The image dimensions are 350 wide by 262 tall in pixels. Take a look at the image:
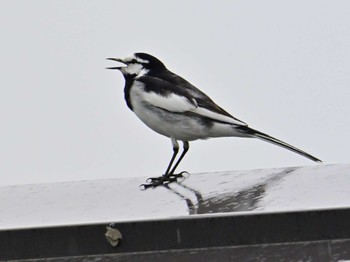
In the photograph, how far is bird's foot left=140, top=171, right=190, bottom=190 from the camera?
10100 millimetres

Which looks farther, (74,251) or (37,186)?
(37,186)

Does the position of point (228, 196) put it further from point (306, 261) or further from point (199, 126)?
point (199, 126)

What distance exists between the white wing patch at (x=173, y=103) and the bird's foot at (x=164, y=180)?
1454mm

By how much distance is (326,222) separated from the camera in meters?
7.12

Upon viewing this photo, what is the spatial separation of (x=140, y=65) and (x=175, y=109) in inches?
37.1

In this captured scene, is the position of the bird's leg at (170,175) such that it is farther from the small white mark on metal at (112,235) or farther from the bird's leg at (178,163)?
the small white mark on metal at (112,235)

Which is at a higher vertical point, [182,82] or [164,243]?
[182,82]

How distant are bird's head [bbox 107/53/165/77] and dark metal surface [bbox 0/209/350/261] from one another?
640 centimetres

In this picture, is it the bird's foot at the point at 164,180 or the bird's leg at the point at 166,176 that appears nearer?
the bird's foot at the point at 164,180

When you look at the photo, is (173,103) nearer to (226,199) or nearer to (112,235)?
(226,199)

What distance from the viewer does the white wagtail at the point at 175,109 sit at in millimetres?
12992

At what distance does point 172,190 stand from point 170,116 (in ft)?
12.7

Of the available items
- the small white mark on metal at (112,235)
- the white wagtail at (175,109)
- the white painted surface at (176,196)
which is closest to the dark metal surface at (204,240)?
the small white mark on metal at (112,235)

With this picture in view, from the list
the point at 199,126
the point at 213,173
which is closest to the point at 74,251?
the point at 213,173
